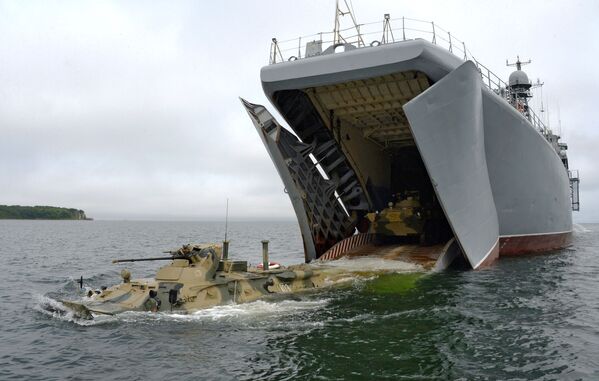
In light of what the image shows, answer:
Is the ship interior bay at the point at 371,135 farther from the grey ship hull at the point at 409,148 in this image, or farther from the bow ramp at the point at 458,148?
the bow ramp at the point at 458,148

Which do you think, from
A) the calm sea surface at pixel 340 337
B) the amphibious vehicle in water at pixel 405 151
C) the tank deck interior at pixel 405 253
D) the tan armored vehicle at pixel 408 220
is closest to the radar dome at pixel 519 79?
the amphibious vehicle in water at pixel 405 151

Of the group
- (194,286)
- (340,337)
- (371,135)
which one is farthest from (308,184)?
(340,337)

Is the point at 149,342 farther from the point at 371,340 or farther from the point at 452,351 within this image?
the point at 452,351

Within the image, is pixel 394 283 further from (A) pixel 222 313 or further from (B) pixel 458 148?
(A) pixel 222 313

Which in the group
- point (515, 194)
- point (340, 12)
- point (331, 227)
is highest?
point (340, 12)

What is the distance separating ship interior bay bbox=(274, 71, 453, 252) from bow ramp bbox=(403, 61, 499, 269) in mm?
1656

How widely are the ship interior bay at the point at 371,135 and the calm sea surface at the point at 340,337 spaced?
742 cm

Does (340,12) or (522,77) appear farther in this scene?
(522,77)

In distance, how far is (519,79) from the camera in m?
32.8

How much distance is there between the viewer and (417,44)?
617 inches

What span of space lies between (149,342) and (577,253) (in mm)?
23978

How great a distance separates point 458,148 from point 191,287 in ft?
33.4

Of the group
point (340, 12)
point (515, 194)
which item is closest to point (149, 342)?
point (340, 12)

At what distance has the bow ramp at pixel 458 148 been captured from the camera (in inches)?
620
